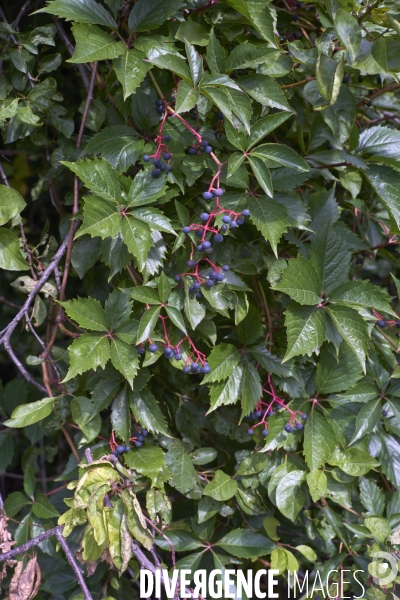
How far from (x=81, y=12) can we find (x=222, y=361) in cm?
86

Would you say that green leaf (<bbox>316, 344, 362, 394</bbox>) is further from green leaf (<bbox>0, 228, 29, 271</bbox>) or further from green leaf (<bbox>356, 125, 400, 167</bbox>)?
green leaf (<bbox>0, 228, 29, 271</bbox>)

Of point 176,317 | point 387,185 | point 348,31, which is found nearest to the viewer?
point 348,31

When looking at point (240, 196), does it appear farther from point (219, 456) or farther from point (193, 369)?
point (219, 456)

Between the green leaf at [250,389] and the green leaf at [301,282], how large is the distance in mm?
243

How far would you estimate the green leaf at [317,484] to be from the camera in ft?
4.65

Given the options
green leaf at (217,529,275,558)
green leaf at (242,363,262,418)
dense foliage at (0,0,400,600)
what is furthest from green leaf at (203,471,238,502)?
green leaf at (242,363,262,418)

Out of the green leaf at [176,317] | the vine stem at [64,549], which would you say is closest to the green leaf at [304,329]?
the green leaf at [176,317]

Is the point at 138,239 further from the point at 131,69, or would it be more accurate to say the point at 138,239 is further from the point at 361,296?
the point at 361,296

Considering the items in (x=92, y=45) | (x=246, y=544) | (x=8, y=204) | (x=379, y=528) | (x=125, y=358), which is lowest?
(x=246, y=544)

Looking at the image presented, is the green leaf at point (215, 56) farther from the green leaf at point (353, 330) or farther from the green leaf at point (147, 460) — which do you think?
the green leaf at point (147, 460)

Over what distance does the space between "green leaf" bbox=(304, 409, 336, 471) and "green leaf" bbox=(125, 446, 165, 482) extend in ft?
1.21

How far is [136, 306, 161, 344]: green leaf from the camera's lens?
1262 millimetres

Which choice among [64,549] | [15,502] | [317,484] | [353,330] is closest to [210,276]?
[353,330]

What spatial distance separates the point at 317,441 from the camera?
4.74 ft
